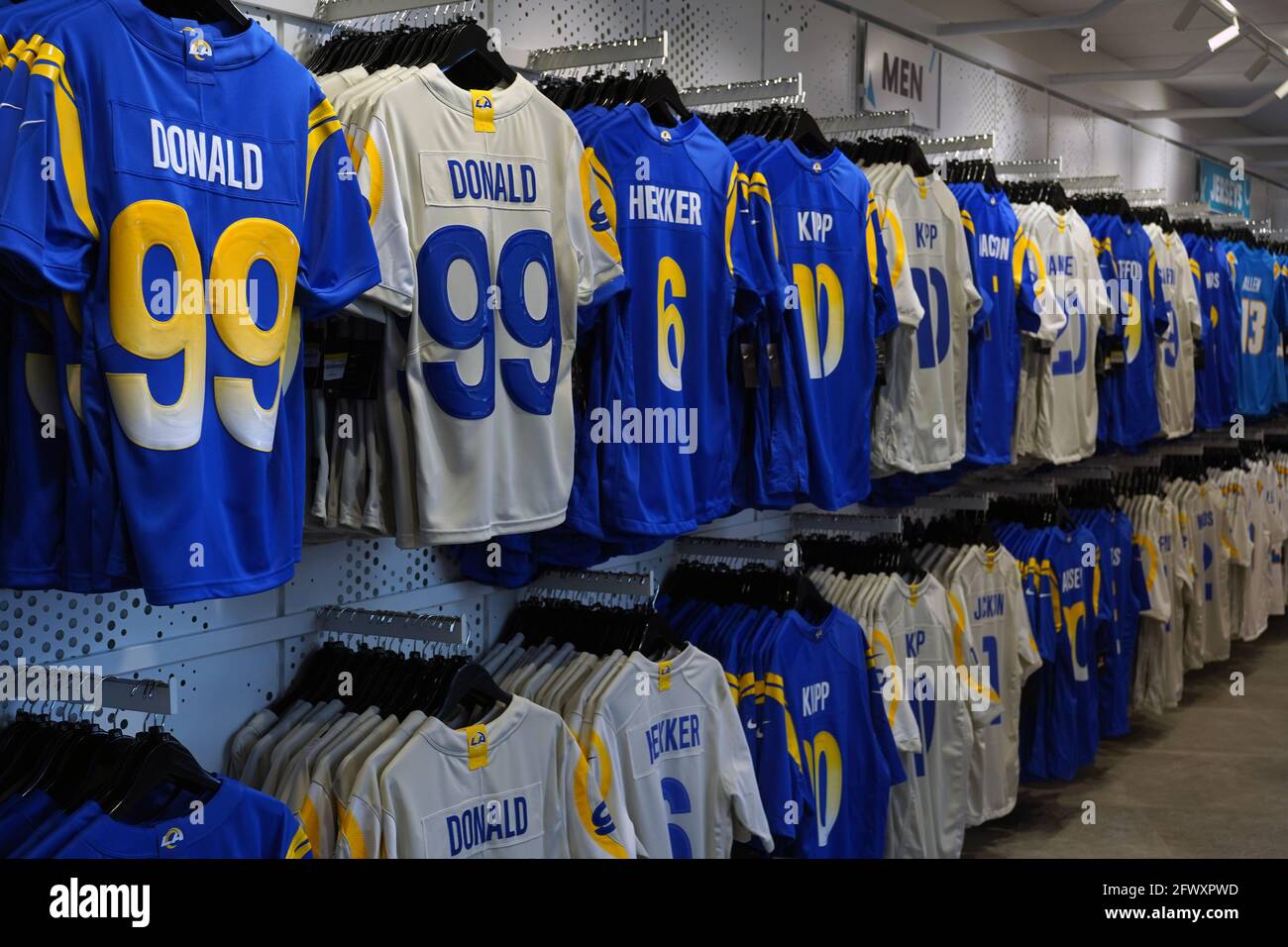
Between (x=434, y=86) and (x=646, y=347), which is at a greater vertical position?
(x=434, y=86)

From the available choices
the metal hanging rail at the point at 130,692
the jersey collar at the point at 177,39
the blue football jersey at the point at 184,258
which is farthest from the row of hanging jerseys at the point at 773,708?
the jersey collar at the point at 177,39

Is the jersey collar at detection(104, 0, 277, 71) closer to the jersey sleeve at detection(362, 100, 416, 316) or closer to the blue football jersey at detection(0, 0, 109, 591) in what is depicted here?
the blue football jersey at detection(0, 0, 109, 591)

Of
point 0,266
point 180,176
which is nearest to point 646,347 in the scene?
point 180,176

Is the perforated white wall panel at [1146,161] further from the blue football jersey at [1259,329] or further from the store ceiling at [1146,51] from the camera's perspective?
the blue football jersey at [1259,329]

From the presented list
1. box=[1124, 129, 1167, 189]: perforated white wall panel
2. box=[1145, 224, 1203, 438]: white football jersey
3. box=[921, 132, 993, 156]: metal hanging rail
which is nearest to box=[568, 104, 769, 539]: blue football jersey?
box=[921, 132, 993, 156]: metal hanging rail

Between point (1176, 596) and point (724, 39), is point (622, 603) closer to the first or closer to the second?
point (724, 39)

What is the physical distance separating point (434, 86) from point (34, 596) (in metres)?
1.22

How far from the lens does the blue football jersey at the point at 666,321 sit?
3.05 m

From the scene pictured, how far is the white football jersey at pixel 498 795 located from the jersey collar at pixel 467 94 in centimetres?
124

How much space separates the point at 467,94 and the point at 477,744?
1.33 meters

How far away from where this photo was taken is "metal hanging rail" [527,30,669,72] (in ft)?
10.3

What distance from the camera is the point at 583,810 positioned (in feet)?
9.59

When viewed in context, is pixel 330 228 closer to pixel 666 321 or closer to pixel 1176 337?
pixel 666 321
